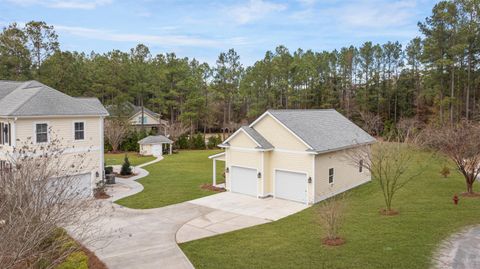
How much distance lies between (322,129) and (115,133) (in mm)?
27212

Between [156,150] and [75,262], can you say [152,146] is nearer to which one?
[156,150]

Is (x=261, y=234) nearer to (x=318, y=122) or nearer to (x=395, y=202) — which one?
(x=395, y=202)

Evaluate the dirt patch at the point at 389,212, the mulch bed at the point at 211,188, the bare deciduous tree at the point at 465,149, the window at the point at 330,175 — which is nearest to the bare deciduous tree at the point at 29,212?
the dirt patch at the point at 389,212

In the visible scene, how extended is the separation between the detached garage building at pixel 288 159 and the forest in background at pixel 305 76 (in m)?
17.8

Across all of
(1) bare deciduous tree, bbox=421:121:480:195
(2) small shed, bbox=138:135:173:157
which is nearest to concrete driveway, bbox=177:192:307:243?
(1) bare deciduous tree, bbox=421:121:480:195

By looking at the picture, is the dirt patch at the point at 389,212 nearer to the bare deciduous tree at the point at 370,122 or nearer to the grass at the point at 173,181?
the grass at the point at 173,181

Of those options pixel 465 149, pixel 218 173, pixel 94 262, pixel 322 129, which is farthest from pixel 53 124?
pixel 465 149

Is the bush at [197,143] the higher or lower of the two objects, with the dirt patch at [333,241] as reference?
higher

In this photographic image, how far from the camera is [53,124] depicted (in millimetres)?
→ 19328

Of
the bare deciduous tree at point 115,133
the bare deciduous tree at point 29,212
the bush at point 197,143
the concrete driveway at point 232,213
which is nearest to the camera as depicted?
the bare deciduous tree at point 29,212

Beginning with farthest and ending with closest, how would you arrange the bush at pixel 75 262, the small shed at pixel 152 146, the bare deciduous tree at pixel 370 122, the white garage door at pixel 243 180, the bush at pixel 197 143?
the bush at pixel 197 143, the bare deciduous tree at pixel 370 122, the small shed at pixel 152 146, the white garage door at pixel 243 180, the bush at pixel 75 262

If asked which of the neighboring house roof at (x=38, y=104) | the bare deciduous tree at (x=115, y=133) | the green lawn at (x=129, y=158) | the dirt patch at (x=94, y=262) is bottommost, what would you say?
the dirt patch at (x=94, y=262)

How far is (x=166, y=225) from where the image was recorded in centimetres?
1542

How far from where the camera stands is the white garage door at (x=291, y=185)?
1933 cm
